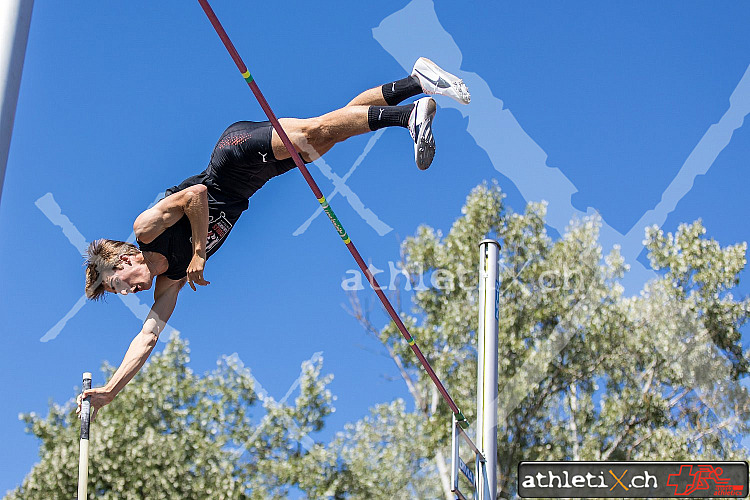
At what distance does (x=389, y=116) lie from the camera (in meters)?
4.30

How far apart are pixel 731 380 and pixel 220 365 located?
7166 millimetres

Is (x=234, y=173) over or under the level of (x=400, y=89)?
under

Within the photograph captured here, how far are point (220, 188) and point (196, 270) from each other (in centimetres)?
51

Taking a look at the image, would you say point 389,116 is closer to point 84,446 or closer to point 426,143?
point 426,143

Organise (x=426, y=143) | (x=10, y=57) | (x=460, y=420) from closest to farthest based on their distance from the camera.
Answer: (x=10, y=57)
(x=426, y=143)
(x=460, y=420)

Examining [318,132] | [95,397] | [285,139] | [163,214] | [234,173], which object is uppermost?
[318,132]


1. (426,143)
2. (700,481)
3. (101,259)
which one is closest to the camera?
(426,143)

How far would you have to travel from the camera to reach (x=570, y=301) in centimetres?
1303

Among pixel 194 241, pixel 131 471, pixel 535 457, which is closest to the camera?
pixel 194 241

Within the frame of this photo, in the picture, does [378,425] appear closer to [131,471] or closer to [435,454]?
[435,454]

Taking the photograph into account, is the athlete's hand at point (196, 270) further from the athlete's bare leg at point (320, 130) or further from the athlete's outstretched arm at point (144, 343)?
the athlete's bare leg at point (320, 130)

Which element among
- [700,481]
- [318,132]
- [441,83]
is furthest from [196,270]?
[700,481]

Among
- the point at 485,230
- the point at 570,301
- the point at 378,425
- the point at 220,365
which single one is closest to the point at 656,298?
the point at 570,301

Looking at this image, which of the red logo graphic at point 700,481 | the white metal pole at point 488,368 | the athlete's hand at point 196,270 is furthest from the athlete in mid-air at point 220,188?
the red logo graphic at point 700,481
